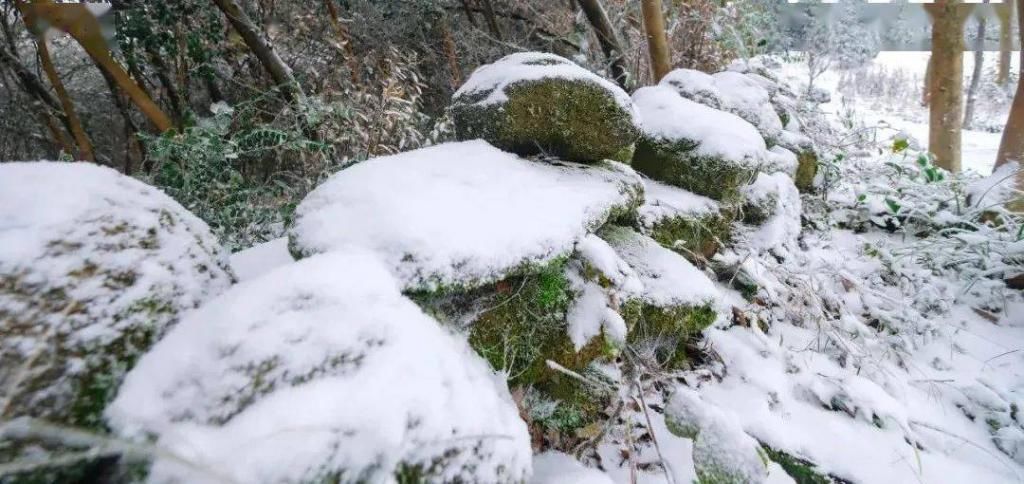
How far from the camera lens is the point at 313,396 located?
0.89 metres

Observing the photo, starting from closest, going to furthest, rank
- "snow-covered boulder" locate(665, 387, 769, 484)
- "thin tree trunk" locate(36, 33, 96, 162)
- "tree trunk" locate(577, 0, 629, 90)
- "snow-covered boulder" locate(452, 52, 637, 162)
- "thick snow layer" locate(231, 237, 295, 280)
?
1. "snow-covered boulder" locate(665, 387, 769, 484)
2. "thick snow layer" locate(231, 237, 295, 280)
3. "snow-covered boulder" locate(452, 52, 637, 162)
4. "thin tree trunk" locate(36, 33, 96, 162)
5. "tree trunk" locate(577, 0, 629, 90)

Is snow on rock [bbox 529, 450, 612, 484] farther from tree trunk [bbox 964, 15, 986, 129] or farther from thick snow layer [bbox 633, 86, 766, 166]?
tree trunk [bbox 964, 15, 986, 129]

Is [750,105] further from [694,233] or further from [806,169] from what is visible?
[694,233]

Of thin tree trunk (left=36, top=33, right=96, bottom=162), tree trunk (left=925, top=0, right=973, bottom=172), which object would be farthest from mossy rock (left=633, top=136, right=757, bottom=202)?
thin tree trunk (left=36, top=33, right=96, bottom=162)

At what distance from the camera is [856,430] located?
195 cm

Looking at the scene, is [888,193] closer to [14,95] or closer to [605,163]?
[605,163]

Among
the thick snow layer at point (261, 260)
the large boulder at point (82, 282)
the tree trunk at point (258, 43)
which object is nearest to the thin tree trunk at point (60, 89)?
the tree trunk at point (258, 43)

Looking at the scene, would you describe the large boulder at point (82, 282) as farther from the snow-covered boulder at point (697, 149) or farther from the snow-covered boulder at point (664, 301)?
the snow-covered boulder at point (697, 149)

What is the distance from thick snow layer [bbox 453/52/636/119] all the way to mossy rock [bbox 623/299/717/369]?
0.97 meters

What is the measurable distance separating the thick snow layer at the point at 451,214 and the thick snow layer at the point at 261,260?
32cm

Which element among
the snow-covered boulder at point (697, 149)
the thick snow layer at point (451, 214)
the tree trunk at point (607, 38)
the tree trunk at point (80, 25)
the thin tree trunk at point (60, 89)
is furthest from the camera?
the tree trunk at point (607, 38)

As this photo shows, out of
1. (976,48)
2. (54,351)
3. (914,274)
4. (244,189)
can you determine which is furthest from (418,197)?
(976,48)

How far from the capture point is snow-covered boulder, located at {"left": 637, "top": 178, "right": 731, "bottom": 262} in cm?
253

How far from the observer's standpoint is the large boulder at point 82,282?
876 millimetres
